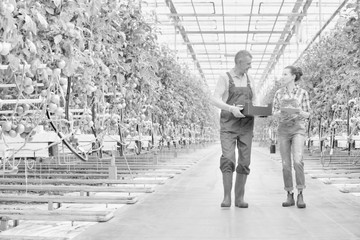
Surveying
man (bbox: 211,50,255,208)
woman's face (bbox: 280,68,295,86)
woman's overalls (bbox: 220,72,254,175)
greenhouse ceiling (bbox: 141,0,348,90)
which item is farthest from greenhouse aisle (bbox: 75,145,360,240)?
greenhouse ceiling (bbox: 141,0,348,90)

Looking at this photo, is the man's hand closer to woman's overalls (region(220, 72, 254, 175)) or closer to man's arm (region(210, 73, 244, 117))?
man's arm (region(210, 73, 244, 117))

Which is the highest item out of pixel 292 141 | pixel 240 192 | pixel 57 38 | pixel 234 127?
pixel 57 38

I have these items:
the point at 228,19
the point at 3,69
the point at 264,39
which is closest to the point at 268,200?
the point at 3,69

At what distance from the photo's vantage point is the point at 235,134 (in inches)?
203

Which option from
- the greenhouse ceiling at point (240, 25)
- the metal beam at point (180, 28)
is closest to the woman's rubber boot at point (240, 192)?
the greenhouse ceiling at point (240, 25)

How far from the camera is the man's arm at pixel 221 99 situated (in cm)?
494

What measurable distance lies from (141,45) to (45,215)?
3.50 m

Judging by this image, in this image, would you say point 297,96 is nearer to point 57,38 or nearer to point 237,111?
point 237,111

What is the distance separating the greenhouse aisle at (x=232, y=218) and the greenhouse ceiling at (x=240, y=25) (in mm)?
8423

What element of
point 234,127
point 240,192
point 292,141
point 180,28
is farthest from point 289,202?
point 180,28

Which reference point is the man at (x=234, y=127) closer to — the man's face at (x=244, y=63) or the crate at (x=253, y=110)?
the man's face at (x=244, y=63)

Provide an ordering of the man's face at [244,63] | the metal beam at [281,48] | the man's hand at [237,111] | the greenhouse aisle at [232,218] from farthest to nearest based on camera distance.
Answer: the metal beam at [281,48], the man's face at [244,63], the man's hand at [237,111], the greenhouse aisle at [232,218]

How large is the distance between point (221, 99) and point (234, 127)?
26cm

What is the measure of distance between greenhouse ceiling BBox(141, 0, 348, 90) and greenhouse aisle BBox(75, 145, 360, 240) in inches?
332
